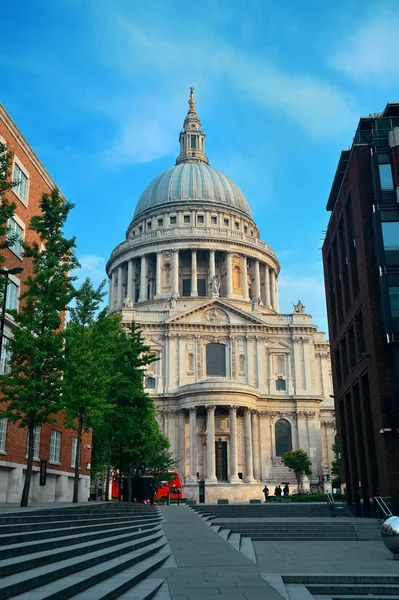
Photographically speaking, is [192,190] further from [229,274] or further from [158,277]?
[158,277]

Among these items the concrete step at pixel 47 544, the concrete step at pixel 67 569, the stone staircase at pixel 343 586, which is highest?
the concrete step at pixel 47 544

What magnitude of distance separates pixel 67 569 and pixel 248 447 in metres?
62.7

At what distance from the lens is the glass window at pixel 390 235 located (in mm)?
32688

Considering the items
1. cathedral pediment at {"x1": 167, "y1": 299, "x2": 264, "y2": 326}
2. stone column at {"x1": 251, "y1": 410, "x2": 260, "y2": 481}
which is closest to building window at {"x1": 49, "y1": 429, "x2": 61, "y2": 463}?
stone column at {"x1": 251, "y1": 410, "x2": 260, "y2": 481}

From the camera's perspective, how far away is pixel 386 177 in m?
34.7

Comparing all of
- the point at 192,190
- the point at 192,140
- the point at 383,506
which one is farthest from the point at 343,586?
the point at 192,140

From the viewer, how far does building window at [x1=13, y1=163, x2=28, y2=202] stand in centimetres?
3307

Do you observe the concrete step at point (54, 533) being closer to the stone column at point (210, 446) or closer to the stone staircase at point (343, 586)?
Answer: the stone staircase at point (343, 586)

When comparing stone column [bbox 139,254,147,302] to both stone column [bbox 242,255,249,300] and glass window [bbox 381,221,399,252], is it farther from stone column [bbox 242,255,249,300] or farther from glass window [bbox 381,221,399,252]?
glass window [bbox 381,221,399,252]

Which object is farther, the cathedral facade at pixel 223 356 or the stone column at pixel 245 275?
the stone column at pixel 245 275

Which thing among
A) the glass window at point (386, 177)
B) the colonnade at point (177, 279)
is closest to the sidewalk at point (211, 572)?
the glass window at point (386, 177)

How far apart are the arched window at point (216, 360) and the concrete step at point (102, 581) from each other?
63.8 m

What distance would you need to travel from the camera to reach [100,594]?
33.1ft

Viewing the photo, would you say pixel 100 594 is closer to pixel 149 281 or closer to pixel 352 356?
pixel 352 356
